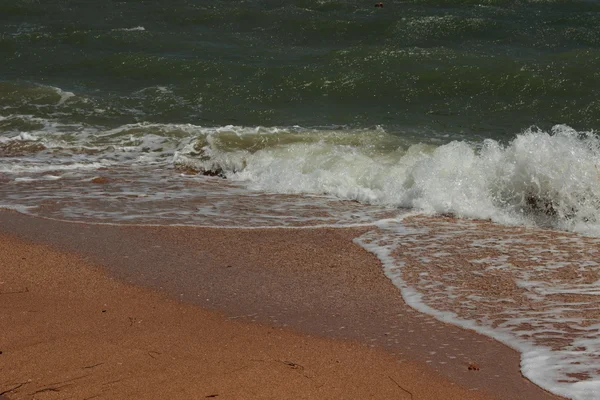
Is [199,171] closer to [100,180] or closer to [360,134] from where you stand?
[100,180]

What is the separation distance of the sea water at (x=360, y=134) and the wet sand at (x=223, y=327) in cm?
25

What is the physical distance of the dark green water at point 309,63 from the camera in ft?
36.4

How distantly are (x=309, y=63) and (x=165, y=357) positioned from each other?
10.2 metres

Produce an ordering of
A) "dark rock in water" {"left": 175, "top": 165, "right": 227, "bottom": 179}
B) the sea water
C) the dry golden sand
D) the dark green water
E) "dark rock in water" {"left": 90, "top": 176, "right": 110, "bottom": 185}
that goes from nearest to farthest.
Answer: the dry golden sand → the sea water → "dark rock in water" {"left": 90, "top": 176, "right": 110, "bottom": 185} → "dark rock in water" {"left": 175, "top": 165, "right": 227, "bottom": 179} → the dark green water

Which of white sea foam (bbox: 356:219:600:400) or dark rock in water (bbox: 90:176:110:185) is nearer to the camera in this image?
white sea foam (bbox: 356:219:600:400)

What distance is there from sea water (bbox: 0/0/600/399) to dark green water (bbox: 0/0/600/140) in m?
0.05

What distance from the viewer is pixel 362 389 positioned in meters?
3.38

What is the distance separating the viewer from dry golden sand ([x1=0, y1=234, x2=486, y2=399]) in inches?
131

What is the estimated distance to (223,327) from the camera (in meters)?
4.07

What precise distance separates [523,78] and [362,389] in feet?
31.2

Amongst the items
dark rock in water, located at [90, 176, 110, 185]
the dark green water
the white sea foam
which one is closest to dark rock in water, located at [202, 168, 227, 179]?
dark rock in water, located at [90, 176, 110, 185]

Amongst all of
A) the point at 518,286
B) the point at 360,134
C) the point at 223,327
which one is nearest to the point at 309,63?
the point at 360,134

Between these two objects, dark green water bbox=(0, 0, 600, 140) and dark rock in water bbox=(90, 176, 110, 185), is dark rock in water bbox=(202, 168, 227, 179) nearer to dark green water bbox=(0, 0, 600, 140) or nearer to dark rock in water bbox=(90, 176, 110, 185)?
dark rock in water bbox=(90, 176, 110, 185)

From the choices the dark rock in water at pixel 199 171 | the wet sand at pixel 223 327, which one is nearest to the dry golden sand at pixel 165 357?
the wet sand at pixel 223 327
